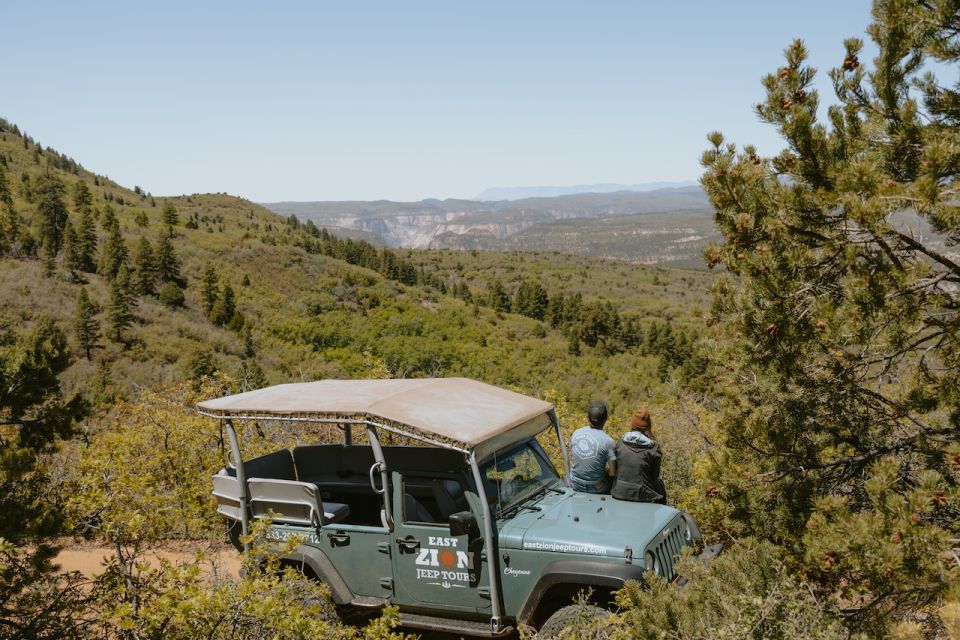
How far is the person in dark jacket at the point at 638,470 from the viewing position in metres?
6.09

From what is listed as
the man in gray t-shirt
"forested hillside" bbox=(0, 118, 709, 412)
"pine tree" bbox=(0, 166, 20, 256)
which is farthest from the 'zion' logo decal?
"pine tree" bbox=(0, 166, 20, 256)

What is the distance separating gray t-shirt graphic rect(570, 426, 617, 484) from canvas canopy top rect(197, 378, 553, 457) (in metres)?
0.49

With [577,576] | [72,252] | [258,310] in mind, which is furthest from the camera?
[258,310]

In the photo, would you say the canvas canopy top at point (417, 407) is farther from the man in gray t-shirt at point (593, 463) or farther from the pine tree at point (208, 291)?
the pine tree at point (208, 291)

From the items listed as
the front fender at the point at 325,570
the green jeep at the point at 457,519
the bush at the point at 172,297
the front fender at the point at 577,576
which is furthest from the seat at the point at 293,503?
the bush at the point at 172,297

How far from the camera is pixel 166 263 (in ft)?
154

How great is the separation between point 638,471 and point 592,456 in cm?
48

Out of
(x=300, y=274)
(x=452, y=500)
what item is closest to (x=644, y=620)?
(x=452, y=500)

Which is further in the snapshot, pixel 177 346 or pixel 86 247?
pixel 86 247

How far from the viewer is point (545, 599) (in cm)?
554

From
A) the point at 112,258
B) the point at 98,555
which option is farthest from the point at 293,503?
the point at 112,258

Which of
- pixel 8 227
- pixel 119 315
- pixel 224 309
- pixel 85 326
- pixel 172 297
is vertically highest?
pixel 8 227

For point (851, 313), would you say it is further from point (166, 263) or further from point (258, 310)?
point (166, 263)

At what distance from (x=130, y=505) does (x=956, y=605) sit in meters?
6.95
